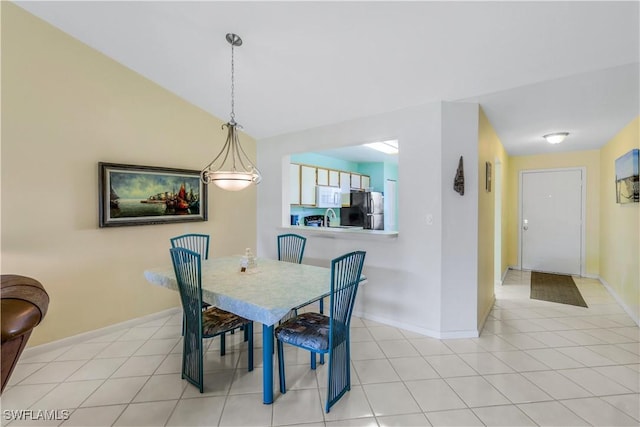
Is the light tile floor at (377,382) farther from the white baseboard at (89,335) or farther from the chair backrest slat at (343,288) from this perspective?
the chair backrest slat at (343,288)

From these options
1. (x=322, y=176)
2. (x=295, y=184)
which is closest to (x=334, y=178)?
(x=322, y=176)

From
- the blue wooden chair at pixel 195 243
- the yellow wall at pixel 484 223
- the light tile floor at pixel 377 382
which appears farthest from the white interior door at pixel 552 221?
the blue wooden chair at pixel 195 243

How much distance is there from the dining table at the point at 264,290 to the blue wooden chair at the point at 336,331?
0.16m

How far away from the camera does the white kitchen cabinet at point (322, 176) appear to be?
5.22 metres

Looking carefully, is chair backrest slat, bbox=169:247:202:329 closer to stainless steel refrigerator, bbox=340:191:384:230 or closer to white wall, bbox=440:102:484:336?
A: white wall, bbox=440:102:484:336

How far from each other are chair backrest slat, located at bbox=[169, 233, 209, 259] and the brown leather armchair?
2049 mm

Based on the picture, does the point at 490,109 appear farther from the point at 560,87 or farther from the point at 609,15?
the point at 609,15

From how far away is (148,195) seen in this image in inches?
123

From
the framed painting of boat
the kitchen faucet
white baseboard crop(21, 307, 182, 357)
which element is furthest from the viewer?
the kitchen faucet

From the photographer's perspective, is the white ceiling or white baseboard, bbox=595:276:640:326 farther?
white baseboard, bbox=595:276:640:326

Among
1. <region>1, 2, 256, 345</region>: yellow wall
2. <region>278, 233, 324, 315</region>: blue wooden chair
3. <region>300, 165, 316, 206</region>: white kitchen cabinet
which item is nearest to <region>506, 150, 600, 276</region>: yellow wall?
<region>300, 165, 316, 206</region>: white kitchen cabinet

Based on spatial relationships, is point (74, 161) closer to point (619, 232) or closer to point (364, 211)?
point (364, 211)

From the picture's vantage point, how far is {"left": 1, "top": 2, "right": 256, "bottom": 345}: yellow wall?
236 centimetres

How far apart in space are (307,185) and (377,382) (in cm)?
339
